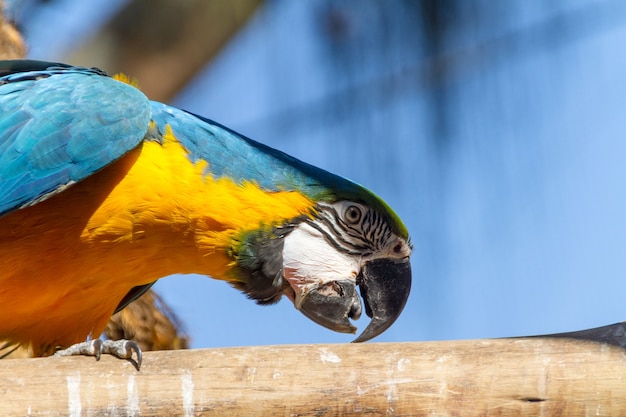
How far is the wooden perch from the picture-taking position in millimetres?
2080

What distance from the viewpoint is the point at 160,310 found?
3.95 meters

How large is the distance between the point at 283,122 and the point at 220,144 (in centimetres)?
207

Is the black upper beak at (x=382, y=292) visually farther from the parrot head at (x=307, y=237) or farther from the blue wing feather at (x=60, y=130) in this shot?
the blue wing feather at (x=60, y=130)

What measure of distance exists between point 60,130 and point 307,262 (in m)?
0.94

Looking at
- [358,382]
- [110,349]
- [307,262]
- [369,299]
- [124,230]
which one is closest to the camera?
[358,382]

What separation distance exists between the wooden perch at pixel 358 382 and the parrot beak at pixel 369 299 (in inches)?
30.4

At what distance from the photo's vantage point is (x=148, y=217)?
274 cm

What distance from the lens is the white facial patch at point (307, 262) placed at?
9.62 feet

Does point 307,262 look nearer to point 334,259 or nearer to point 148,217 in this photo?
point 334,259

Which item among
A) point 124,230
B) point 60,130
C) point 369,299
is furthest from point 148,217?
point 369,299

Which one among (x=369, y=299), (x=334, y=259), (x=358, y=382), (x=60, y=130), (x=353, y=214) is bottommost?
(x=358, y=382)

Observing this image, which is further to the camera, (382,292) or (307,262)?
(382,292)

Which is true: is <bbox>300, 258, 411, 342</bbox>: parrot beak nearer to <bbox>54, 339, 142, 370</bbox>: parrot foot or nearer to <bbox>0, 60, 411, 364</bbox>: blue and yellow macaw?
<bbox>0, 60, 411, 364</bbox>: blue and yellow macaw

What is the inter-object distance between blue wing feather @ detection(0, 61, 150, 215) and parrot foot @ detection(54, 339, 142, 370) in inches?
21.9
